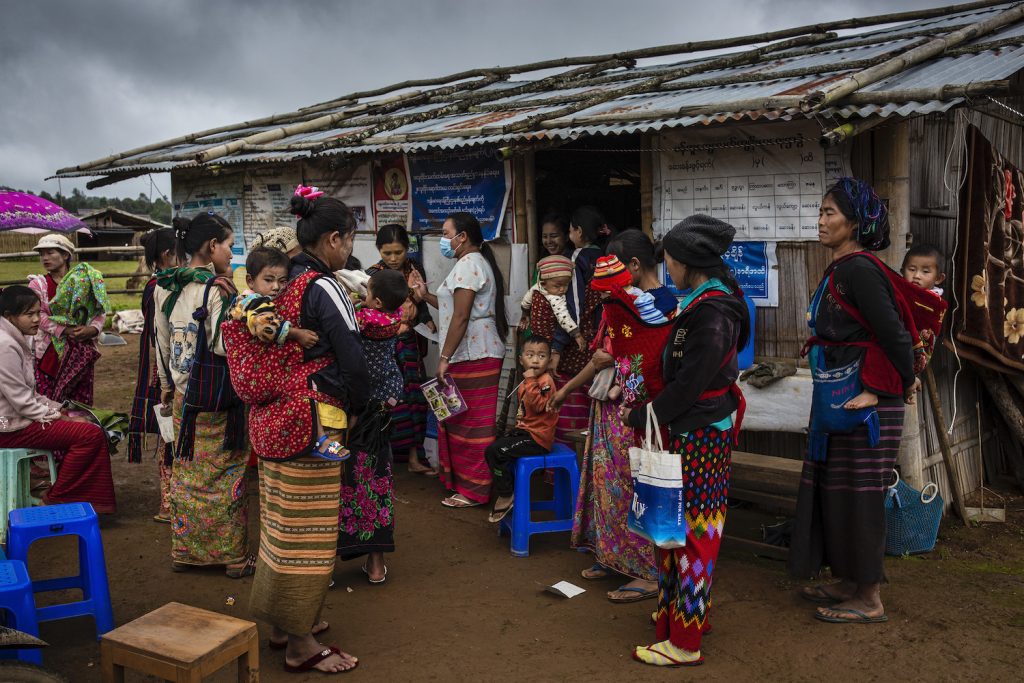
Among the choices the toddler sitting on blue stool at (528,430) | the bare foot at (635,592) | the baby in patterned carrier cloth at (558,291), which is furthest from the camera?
the baby in patterned carrier cloth at (558,291)

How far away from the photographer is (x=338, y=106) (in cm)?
1025

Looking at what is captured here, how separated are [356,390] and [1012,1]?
5.57 meters

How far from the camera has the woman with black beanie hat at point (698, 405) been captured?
3352mm

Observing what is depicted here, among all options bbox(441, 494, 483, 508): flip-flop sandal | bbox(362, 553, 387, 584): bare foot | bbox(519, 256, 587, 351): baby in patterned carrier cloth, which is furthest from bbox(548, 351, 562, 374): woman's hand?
bbox(362, 553, 387, 584): bare foot

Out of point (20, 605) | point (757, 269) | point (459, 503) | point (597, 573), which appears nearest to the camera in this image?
point (20, 605)

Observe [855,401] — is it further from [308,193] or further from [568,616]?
[308,193]

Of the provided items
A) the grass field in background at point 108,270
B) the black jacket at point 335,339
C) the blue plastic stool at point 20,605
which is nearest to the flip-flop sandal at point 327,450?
the black jacket at point 335,339

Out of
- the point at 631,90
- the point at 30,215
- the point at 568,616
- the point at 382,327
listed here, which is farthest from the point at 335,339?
the point at 30,215

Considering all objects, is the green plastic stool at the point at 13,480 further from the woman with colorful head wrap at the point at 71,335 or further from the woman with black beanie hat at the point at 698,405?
the woman with black beanie hat at the point at 698,405

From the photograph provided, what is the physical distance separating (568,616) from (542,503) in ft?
3.83

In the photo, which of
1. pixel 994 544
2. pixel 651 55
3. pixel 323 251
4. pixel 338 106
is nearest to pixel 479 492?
pixel 323 251

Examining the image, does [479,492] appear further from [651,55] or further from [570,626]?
[651,55]

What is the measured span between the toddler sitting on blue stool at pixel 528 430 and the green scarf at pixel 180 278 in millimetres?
1879

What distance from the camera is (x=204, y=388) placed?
179 inches
